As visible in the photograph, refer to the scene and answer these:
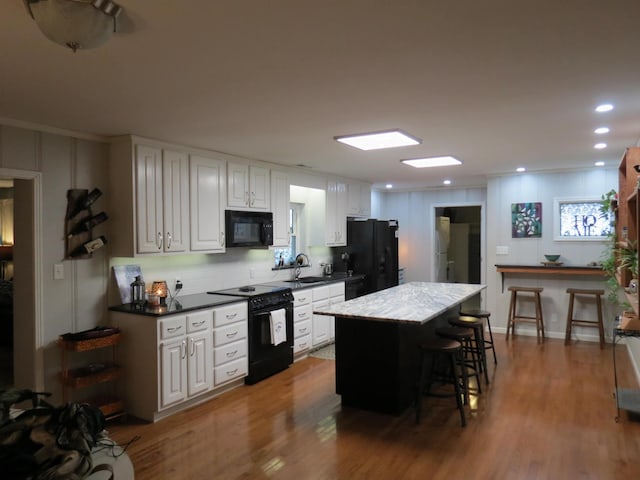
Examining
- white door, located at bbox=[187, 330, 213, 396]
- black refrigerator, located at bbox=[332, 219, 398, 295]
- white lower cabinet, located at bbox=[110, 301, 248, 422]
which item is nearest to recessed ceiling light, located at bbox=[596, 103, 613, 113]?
white lower cabinet, located at bbox=[110, 301, 248, 422]

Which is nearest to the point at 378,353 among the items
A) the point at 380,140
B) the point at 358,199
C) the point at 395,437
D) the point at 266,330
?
the point at 395,437

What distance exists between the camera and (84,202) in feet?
12.0

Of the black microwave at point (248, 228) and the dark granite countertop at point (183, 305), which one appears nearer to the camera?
the dark granite countertop at point (183, 305)

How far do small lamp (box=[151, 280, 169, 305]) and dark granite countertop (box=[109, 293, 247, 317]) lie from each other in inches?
3.1

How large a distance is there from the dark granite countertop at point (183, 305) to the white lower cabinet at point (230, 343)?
0.08 metres

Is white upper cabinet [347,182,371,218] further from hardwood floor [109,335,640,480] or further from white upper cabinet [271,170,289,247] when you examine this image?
hardwood floor [109,335,640,480]

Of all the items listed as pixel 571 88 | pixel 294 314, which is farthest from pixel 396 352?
pixel 571 88

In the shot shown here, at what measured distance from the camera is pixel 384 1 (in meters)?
1.65

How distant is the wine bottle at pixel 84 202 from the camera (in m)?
3.63

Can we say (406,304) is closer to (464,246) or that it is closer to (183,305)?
(183,305)

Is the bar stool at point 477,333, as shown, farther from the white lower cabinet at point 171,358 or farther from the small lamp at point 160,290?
the small lamp at point 160,290

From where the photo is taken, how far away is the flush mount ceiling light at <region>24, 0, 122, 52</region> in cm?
153

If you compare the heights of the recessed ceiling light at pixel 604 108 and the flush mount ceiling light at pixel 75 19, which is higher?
the recessed ceiling light at pixel 604 108

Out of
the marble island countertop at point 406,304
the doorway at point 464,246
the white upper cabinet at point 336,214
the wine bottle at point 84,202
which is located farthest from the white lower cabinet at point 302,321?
the doorway at point 464,246
